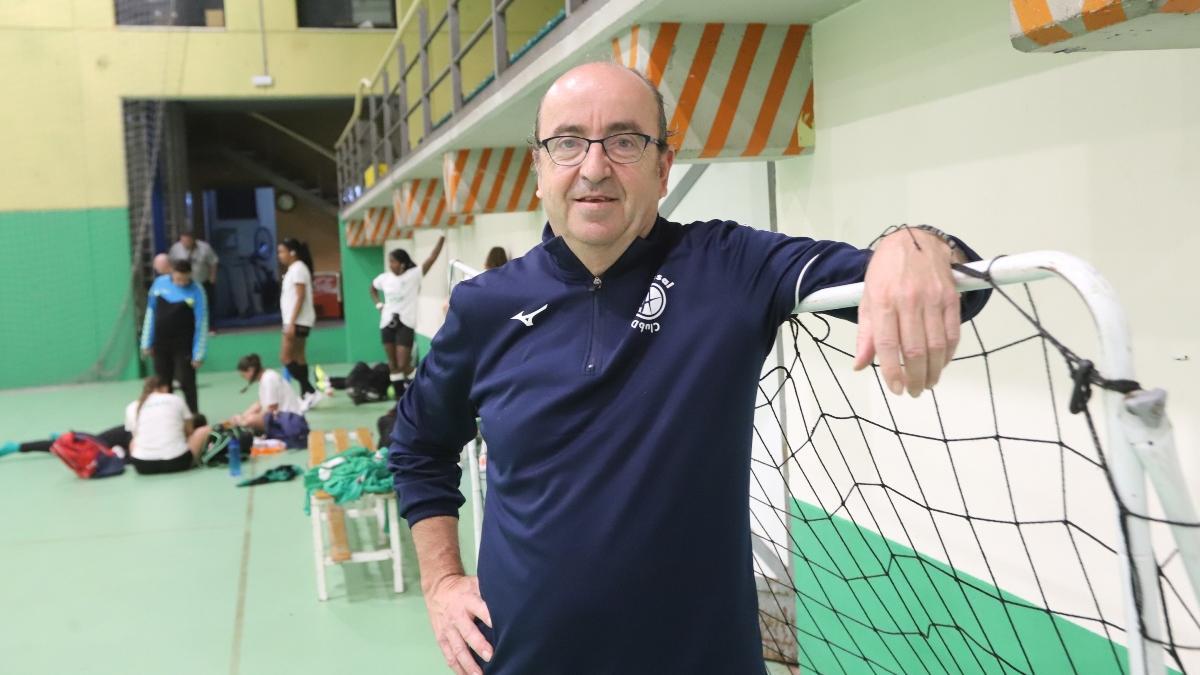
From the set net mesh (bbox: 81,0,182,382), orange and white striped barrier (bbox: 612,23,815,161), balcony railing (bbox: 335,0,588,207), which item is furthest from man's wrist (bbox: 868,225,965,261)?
net mesh (bbox: 81,0,182,382)

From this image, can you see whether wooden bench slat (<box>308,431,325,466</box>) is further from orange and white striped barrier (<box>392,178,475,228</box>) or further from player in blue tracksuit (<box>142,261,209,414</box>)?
player in blue tracksuit (<box>142,261,209,414</box>)

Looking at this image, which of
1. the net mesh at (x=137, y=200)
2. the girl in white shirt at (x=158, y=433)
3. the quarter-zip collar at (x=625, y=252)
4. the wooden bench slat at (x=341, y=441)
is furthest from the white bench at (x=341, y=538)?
the net mesh at (x=137, y=200)

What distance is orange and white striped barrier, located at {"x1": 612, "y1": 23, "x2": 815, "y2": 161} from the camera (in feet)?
10.2

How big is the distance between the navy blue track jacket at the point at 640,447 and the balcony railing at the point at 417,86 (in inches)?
91.7

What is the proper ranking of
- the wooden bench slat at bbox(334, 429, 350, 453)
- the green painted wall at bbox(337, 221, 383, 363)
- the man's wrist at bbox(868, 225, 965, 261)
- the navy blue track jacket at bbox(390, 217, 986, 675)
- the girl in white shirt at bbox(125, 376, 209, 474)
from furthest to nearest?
the green painted wall at bbox(337, 221, 383, 363), the girl in white shirt at bbox(125, 376, 209, 474), the wooden bench slat at bbox(334, 429, 350, 453), the navy blue track jacket at bbox(390, 217, 986, 675), the man's wrist at bbox(868, 225, 965, 261)

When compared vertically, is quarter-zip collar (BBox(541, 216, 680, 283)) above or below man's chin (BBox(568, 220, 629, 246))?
below

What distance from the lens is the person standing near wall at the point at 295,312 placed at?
10.4 m

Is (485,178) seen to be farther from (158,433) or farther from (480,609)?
(480,609)

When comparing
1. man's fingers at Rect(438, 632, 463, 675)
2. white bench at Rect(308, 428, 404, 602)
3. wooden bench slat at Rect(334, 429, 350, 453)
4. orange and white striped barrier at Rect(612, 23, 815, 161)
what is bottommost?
white bench at Rect(308, 428, 404, 602)

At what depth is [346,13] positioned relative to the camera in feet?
49.7

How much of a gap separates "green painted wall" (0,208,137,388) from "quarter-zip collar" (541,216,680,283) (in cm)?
1431

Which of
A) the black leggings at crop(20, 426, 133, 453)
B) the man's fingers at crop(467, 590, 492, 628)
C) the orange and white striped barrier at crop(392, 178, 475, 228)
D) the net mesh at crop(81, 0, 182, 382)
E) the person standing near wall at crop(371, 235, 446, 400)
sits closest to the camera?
the man's fingers at crop(467, 590, 492, 628)

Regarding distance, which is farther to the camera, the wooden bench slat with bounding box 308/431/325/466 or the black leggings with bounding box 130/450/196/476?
the black leggings with bounding box 130/450/196/476

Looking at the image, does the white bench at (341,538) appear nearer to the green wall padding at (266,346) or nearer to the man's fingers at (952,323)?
the man's fingers at (952,323)
